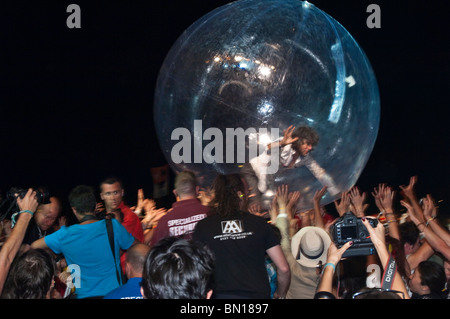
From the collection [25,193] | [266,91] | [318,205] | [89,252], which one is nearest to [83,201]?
[89,252]

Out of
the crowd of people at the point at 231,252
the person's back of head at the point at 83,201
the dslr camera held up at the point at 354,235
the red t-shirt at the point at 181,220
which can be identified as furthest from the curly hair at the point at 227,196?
the person's back of head at the point at 83,201

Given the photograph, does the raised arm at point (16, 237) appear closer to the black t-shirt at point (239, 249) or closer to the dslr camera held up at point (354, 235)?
the black t-shirt at point (239, 249)

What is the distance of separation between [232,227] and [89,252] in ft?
2.93

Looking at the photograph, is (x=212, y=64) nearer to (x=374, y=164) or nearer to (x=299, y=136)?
(x=299, y=136)

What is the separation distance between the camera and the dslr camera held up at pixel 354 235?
267cm

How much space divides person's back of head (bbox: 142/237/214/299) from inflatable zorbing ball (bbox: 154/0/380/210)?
62.4 inches

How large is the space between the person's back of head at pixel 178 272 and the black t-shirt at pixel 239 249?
989 millimetres

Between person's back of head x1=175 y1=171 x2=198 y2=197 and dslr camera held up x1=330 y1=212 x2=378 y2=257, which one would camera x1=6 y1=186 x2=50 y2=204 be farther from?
dslr camera held up x1=330 y1=212 x2=378 y2=257

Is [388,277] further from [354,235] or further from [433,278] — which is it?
[433,278]

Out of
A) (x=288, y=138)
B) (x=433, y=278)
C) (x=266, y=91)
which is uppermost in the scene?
(x=266, y=91)

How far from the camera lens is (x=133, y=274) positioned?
276cm

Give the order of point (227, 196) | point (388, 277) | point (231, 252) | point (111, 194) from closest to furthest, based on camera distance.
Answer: point (388, 277), point (231, 252), point (227, 196), point (111, 194)

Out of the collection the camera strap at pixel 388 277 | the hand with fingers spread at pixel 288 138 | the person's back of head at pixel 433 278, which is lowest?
the person's back of head at pixel 433 278
